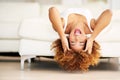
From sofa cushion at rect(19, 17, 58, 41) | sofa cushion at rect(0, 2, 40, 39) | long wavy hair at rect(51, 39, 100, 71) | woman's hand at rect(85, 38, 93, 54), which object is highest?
A: sofa cushion at rect(0, 2, 40, 39)

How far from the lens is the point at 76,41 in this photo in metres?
2.18

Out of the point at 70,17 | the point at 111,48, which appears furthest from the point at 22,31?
the point at 111,48

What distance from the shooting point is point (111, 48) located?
7.77 feet

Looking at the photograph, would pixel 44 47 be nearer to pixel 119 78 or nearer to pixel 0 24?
pixel 119 78

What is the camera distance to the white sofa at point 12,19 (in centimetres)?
301

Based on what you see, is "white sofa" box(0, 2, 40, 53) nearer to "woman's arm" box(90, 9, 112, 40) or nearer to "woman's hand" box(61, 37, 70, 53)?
"woman's hand" box(61, 37, 70, 53)

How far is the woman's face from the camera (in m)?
2.17

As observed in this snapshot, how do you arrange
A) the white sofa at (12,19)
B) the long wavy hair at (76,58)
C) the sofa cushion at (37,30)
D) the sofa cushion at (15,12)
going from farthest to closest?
the sofa cushion at (15,12), the white sofa at (12,19), the sofa cushion at (37,30), the long wavy hair at (76,58)

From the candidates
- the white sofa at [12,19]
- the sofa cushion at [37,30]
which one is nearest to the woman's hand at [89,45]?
the sofa cushion at [37,30]

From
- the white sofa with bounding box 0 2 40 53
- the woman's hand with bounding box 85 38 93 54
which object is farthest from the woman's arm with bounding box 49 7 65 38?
the white sofa with bounding box 0 2 40 53

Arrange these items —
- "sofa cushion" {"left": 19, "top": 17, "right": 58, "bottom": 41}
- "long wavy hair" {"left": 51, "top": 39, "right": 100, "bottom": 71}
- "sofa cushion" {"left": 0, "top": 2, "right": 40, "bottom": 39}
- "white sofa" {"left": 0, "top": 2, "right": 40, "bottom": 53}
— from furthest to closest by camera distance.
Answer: "sofa cushion" {"left": 0, "top": 2, "right": 40, "bottom": 39}
"white sofa" {"left": 0, "top": 2, "right": 40, "bottom": 53}
"sofa cushion" {"left": 19, "top": 17, "right": 58, "bottom": 41}
"long wavy hair" {"left": 51, "top": 39, "right": 100, "bottom": 71}

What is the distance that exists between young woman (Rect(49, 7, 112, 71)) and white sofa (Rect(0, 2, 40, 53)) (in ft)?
2.64

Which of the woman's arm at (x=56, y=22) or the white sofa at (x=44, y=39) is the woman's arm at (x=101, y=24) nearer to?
the white sofa at (x=44, y=39)

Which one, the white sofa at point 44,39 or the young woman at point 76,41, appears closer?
the young woman at point 76,41
